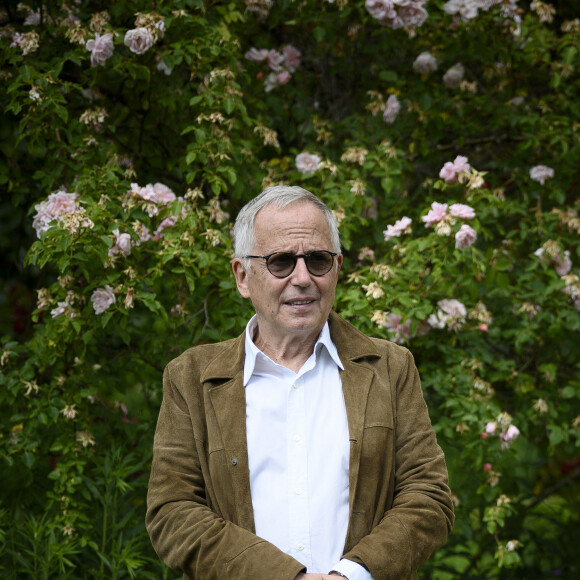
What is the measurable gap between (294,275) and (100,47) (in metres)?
1.79

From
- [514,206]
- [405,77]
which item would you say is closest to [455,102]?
[405,77]

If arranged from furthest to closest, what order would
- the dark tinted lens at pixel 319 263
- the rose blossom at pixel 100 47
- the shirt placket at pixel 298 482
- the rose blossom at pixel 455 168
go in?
1. the rose blossom at pixel 455 168
2. the rose blossom at pixel 100 47
3. the dark tinted lens at pixel 319 263
4. the shirt placket at pixel 298 482

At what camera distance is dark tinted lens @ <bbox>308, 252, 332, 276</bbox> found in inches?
81.1

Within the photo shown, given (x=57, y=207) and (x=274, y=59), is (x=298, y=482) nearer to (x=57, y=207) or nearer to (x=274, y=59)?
(x=57, y=207)

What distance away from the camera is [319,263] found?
207 cm

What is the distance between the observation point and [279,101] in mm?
4105

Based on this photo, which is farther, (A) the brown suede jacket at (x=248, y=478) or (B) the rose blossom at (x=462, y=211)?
(B) the rose blossom at (x=462, y=211)

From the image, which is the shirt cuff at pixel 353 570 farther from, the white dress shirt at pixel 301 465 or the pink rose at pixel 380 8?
the pink rose at pixel 380 8

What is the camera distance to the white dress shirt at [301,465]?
1.97m

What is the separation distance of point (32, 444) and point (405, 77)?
8.86ft

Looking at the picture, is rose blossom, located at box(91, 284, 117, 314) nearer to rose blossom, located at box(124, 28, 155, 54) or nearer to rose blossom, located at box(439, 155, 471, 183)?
rose blossom, located at box(124, 28, 155, 54)

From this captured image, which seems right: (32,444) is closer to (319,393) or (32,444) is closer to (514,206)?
(319,393)

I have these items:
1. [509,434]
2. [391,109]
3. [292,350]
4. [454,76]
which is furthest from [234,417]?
[454,76]

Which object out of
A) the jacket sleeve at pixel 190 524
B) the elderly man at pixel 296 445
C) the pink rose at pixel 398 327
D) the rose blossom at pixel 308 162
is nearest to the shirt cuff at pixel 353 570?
the elderly man at pixel 296 445
